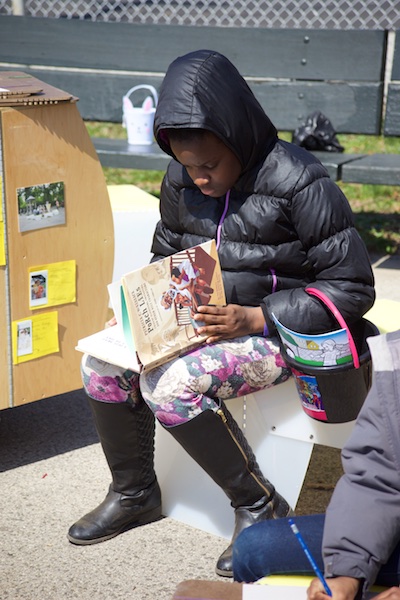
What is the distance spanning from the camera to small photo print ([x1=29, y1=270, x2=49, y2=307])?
3.44 meters

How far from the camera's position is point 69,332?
362 cm

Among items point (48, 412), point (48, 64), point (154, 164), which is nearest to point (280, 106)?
point (154, 164)

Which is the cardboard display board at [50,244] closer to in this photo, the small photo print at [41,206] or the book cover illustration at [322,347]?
the small photo print at [41,206]

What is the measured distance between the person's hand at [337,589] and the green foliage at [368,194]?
476 cm

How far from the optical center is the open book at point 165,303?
107 inches

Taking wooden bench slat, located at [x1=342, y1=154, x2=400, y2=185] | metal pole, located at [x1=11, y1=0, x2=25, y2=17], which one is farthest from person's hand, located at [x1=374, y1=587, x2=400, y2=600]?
metal pole, located at [x1=11, y1=0, x2=25, y2=17]

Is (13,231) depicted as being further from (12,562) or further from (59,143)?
(12,562)

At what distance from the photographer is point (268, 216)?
9.33ft

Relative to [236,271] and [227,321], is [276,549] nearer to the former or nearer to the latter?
[227,321]

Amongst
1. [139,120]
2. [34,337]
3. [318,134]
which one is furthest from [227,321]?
[139,120]

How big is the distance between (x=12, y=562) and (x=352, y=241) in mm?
1464

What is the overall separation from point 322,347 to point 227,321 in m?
0.31

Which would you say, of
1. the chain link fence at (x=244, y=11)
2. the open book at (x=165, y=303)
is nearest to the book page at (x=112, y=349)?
the open book at (x=165, y=303)

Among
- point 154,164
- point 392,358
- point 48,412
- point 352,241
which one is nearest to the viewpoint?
point 392,358
